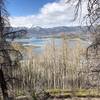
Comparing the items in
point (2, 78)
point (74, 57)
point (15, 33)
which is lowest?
point (74, 57)

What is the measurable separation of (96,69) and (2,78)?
406 cm

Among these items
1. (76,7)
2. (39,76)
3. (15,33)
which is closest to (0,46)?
(15,33)

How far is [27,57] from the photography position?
44.7m

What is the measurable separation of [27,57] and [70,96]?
57.3 ft

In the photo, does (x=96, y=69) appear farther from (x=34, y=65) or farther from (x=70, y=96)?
(x=34, y=65)

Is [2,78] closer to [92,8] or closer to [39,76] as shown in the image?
[92,8]

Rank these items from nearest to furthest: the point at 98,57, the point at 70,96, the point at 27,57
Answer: the point at 98,57 → the point at 70,96 → the point at 27,57

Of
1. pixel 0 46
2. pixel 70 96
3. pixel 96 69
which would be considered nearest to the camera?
pixel 96 69

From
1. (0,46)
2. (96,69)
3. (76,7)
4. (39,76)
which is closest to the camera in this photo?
(76,7)

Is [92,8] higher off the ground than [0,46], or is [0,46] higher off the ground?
[92,8]

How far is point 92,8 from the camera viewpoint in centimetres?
371

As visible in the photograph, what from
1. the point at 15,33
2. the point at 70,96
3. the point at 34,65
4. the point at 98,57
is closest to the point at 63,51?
the point at 34,65

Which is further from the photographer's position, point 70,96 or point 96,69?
point 70,96

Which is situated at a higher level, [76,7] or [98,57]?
[76,7]
